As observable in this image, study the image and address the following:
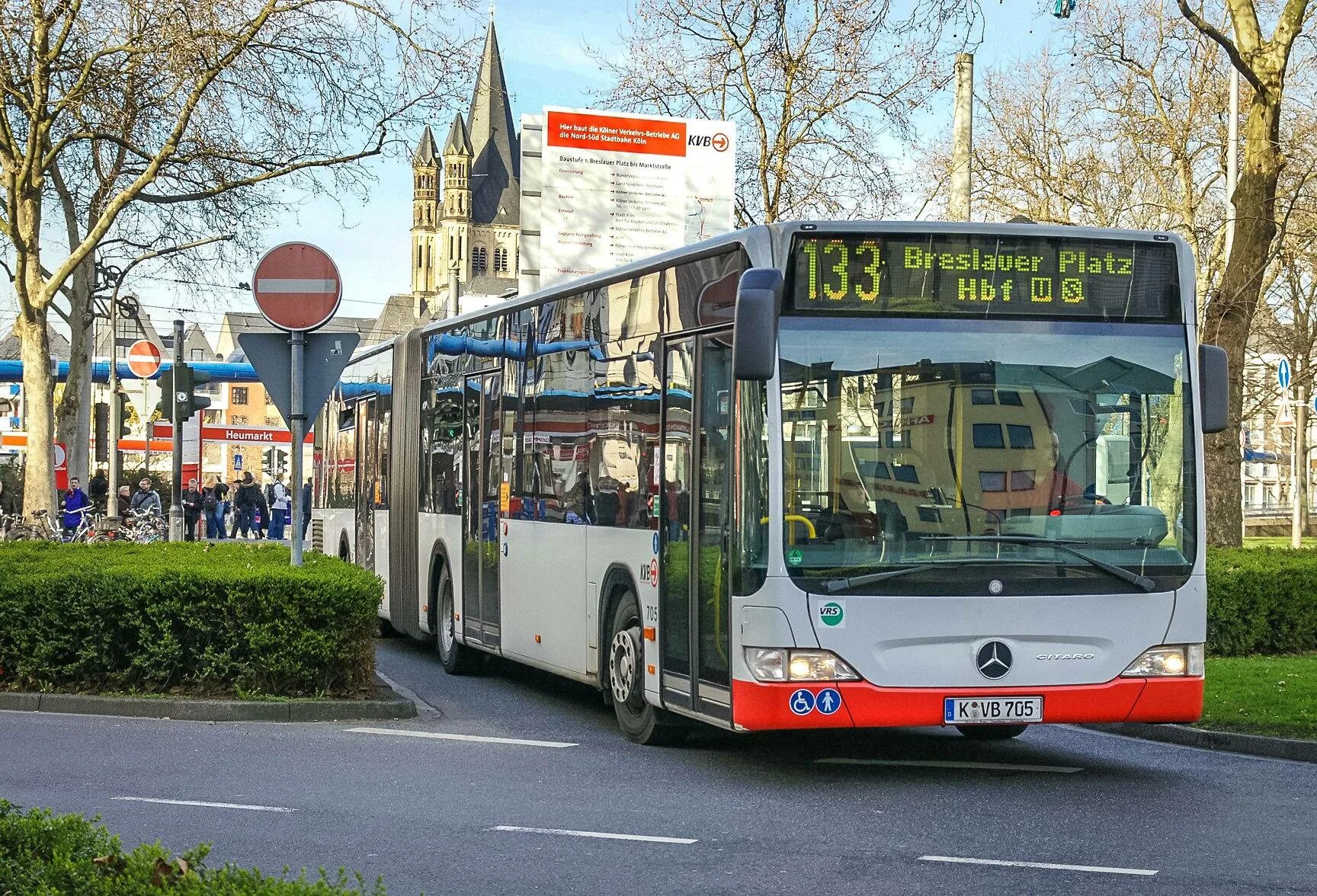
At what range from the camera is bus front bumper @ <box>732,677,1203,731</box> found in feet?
31.2

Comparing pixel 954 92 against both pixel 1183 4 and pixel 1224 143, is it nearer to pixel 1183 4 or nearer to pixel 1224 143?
pixel 1183 4

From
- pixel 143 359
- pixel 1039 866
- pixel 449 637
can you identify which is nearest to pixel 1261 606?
pixel 449 637

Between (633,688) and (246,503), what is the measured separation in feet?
134

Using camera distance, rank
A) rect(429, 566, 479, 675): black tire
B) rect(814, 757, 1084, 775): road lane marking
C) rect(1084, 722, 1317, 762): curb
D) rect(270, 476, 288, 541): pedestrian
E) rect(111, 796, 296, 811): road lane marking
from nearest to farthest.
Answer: rect(111, 796, 296, 811): road lane marking < rect(814, 757, 1084, 775): road lane marking < rect(1084, 722, 1317, 762): curb < rect(429, 566, 479, 675): black tire < rect(270, 476, 288, 541): pedestrian

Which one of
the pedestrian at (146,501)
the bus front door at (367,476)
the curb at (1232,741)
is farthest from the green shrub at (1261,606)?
the pedestrian at (146,501)

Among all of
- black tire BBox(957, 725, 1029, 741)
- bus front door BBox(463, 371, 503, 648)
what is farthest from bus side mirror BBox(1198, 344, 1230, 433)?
bus front door BBox(463, 371, 503, 648)

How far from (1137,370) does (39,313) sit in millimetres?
19715

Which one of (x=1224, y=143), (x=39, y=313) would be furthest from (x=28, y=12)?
(x=1224, y=143)

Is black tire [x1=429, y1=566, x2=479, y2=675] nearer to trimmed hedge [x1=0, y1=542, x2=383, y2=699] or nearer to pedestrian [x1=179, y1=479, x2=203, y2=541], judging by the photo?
trimmed hedge [x1=0, y1=542, x2=383, y2=699]

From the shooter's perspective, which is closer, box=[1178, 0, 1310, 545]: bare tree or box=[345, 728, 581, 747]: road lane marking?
box=[345, 728, 581, 747]: road lane marking

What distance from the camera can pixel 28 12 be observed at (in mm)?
23406

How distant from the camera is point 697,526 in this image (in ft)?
34.0

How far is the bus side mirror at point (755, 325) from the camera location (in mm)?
9258

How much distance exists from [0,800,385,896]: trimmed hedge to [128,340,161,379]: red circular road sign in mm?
28061
